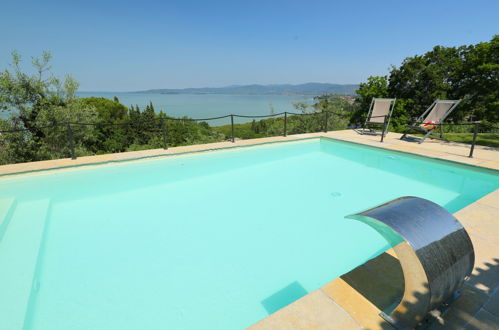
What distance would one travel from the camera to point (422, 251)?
1.27 m

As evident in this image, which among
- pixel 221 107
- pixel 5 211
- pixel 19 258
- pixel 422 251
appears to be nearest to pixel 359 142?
pixel 422 251

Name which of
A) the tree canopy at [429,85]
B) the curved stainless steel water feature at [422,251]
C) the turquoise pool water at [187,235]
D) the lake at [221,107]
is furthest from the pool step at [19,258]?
the tree canopy at [429,85]

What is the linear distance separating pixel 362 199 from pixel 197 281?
3.23 meters

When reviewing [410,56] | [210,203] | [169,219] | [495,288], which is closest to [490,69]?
[410,56]

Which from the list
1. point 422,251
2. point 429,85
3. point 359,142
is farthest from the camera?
point 429,85

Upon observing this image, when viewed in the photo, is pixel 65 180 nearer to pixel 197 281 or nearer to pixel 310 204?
pixel 197 281

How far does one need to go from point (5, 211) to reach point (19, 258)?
1259 millimetres

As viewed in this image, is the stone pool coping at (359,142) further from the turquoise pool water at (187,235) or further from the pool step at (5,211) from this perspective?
the pool step at (5,211)

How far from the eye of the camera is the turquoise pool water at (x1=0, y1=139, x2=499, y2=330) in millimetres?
2199

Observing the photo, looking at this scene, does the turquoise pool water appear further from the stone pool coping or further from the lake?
the lake

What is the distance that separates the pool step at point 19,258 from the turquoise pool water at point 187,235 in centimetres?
1

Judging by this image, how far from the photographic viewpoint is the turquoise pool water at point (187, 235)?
7.22ft

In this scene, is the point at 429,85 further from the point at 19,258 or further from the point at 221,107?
the point at 221,107

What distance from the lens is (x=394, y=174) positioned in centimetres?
552
